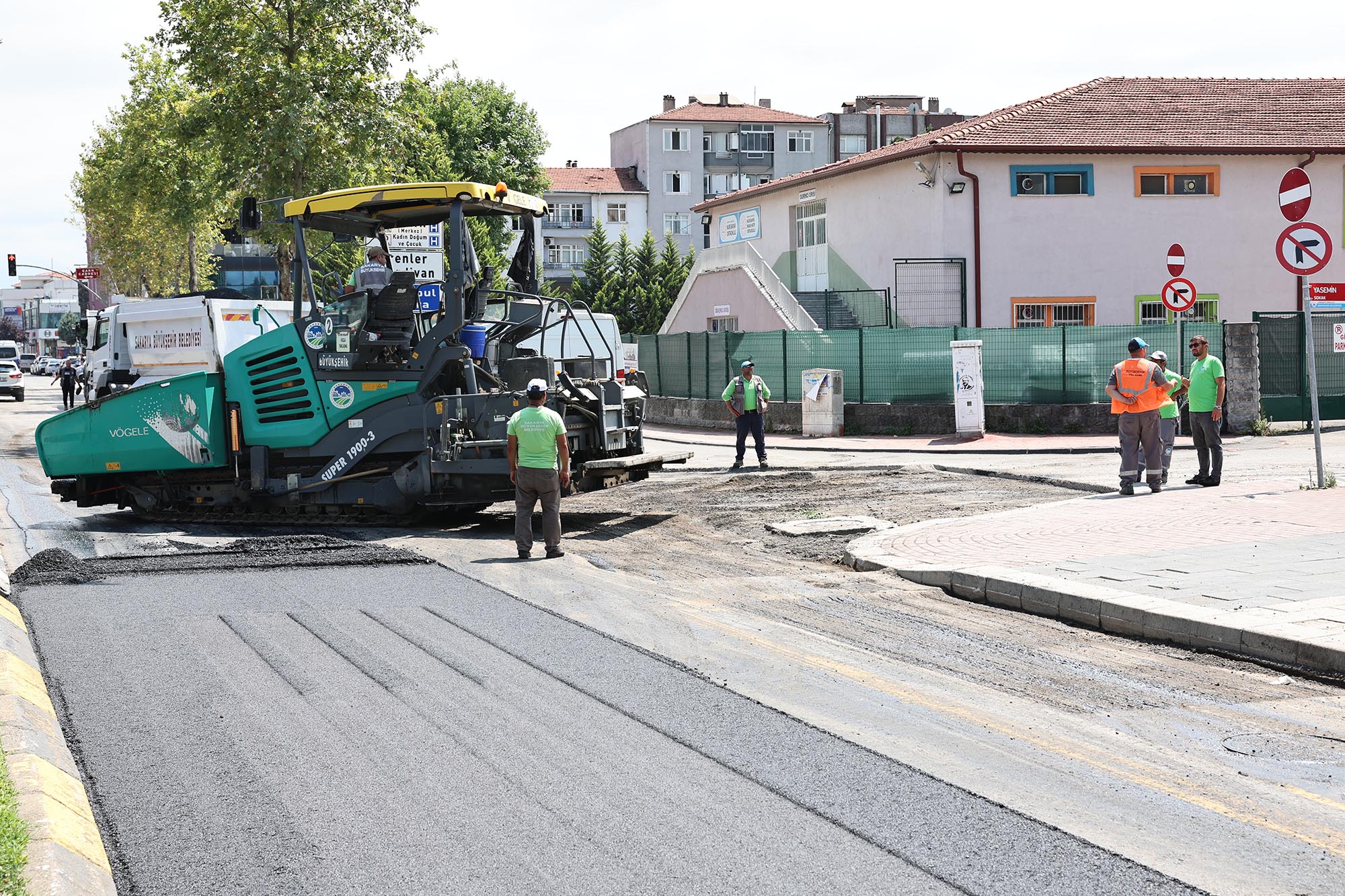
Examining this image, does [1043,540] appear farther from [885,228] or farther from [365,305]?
[885,228]

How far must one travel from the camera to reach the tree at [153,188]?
3350 cm

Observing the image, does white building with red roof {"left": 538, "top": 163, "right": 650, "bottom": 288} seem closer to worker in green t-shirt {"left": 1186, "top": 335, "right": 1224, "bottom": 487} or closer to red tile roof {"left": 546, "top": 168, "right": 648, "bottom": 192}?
red tile roof {"left": 546, "top": 168, "right": 648, "bottom": 192}

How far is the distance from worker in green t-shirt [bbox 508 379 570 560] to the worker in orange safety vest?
6508 millimetres

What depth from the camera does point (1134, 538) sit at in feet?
36.5

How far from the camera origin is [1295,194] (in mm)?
13719

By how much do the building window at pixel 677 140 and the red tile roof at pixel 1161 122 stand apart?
46.1 metres

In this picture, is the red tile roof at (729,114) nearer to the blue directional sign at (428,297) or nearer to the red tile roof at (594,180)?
the red tile roof at (594,180)

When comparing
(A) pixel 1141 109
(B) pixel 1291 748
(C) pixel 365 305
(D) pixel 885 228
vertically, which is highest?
(A) pixel 1141 109

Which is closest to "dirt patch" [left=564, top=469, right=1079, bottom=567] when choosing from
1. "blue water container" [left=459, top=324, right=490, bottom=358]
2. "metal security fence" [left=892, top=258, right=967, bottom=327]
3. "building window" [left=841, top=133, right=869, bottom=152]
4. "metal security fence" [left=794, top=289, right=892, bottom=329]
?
"blue water container" [left=459, top=324, right=490, bottom=358]

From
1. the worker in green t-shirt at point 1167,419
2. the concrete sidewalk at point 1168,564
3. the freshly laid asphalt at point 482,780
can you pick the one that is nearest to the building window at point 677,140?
the worker in green t-shirt at point 1167,419

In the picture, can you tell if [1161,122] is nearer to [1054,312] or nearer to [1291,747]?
[1054,312]

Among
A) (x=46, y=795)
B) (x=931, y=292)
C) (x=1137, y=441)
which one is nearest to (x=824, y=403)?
(x=931, y=292)

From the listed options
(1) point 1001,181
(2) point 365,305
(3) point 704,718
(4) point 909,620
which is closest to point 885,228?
(1) point 1001,181

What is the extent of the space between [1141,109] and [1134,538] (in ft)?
84.8
